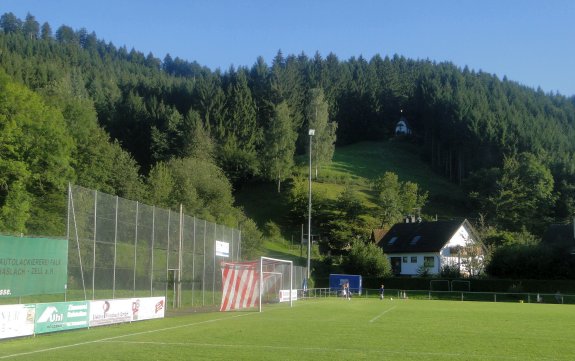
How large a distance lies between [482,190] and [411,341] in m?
92.2

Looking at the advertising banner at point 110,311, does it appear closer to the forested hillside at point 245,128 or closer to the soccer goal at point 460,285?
the forested hillside at point 245,128

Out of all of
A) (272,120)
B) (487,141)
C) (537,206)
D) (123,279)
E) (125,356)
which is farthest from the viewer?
(487,141)

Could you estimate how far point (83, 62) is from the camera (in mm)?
130000

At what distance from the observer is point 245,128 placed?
10512 centimetres

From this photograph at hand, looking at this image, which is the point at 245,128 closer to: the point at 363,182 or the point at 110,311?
the point at 363,182

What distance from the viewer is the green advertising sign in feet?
60.3

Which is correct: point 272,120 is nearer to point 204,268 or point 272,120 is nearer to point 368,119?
point 368,119

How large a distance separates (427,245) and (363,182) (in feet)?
108

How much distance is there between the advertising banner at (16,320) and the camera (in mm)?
16803

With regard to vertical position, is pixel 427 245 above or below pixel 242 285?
above

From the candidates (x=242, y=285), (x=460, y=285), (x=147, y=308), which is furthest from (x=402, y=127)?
(x=147, y=308)

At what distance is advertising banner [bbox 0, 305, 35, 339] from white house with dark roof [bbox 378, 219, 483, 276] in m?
57.3

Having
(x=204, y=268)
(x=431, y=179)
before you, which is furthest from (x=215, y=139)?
(x=204, y=268)

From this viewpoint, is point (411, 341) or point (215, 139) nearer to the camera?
point (411, 341)
